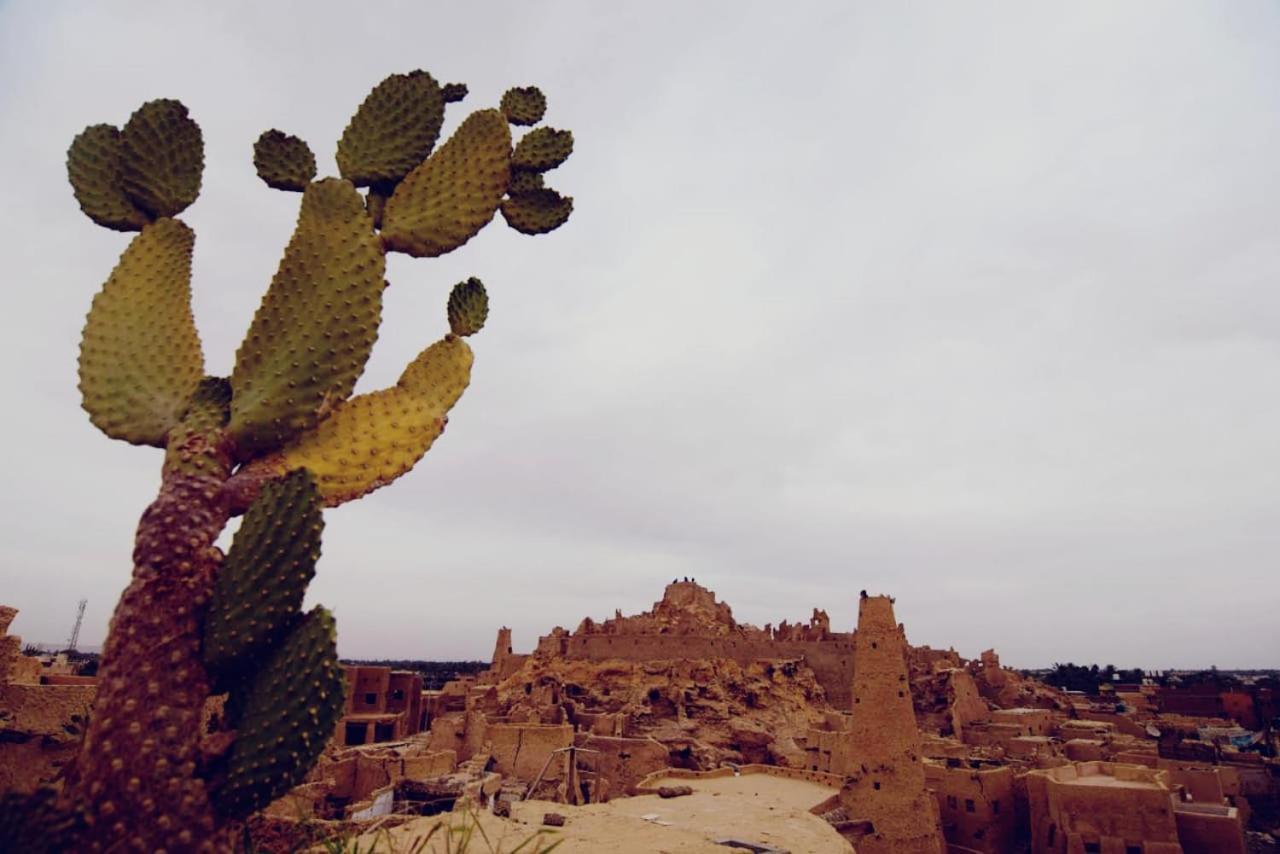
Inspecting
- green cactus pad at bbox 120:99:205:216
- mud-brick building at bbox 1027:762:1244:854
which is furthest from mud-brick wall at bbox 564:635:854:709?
green cactus pad at bbox 120:99:205:216

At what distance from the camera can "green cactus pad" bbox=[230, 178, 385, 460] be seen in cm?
392

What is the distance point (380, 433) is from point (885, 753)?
16525mm

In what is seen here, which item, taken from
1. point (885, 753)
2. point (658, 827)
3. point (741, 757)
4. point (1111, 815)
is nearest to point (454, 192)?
point (658, 827)

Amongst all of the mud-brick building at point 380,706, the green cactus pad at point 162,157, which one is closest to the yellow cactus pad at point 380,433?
the green cactus pad at point 162,157

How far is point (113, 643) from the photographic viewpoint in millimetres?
3164

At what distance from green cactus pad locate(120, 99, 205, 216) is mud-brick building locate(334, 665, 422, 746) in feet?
74.1

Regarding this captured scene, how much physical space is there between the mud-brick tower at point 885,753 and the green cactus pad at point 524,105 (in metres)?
14.8

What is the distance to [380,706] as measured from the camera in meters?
28.0

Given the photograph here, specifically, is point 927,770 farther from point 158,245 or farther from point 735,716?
point 158,245

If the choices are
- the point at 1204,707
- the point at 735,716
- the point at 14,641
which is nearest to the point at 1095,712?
the point at 1204,707

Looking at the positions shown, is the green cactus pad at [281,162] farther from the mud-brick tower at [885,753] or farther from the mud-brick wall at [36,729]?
the mud-brick tower at [885,753]

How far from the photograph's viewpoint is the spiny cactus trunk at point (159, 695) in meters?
2.95

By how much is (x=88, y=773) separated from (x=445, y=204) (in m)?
3.49

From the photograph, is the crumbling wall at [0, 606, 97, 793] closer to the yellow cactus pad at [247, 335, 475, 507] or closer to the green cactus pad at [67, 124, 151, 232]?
the green cactus pad at [67, 124, 151, 232]
